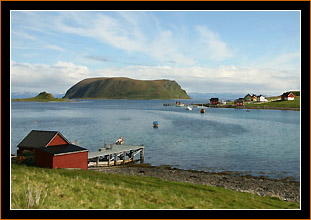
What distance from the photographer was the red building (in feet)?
93.0

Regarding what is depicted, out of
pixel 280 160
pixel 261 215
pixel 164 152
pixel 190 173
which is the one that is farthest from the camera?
pixel 164 152

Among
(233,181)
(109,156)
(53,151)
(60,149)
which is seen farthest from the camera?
(109,156)

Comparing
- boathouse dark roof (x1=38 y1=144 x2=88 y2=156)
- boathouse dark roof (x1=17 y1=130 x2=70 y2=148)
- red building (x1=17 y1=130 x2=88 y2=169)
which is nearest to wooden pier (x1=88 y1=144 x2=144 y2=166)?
red building (x1=17 y1=130 x2=88 y2=169)

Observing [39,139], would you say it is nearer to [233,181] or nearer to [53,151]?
[53,151]

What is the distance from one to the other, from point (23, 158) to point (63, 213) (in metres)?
27.0

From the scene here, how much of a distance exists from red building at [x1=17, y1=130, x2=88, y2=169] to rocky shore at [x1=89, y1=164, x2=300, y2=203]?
25.3 ft

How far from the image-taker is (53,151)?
94.1 ft

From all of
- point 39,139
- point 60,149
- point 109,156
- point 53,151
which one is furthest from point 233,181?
point 39,139

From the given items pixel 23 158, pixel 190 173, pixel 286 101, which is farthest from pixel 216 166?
pixel 286 101

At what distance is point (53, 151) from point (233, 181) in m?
21.9

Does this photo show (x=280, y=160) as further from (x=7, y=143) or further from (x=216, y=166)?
(x=7, y=143)

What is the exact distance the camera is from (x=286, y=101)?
170 m

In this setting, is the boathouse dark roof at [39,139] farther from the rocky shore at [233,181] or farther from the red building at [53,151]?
the rocky shore at [233,181]

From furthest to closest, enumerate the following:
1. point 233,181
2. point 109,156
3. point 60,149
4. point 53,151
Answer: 1. point 109,156
2. point 233,181
3. point 60,149
4. point 53,151
